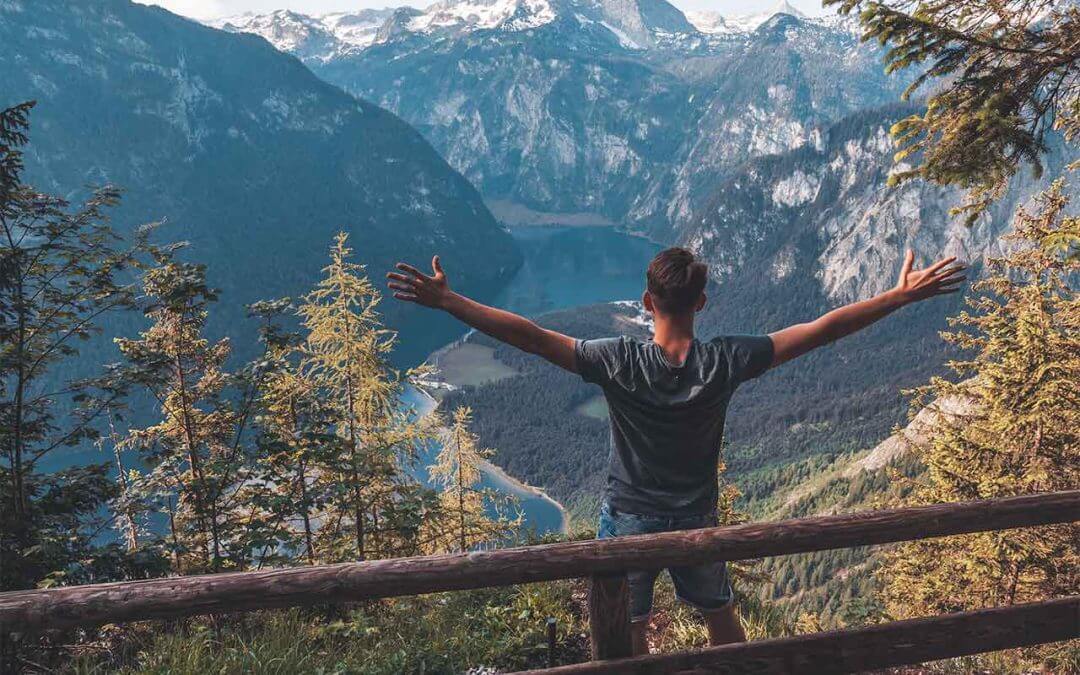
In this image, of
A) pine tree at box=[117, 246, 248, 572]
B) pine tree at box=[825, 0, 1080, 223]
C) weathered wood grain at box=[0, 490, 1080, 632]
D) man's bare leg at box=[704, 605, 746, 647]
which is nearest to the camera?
weathered wood grain at box=[0, 490, 1080, 632]

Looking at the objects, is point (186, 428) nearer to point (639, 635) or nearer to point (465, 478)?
point (639, 635)

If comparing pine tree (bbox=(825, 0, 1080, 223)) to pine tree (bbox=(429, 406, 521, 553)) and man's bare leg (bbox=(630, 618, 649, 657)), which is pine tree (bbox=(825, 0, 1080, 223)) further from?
pine tree (bbox=(429, 406, 521, 553))

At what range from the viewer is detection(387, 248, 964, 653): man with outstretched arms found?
154 inches

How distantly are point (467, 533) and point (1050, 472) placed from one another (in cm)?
1410

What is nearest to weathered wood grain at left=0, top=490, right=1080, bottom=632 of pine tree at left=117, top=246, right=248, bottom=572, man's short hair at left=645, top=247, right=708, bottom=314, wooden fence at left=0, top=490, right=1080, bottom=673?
wooden fence at left=0, top=490, right=1080, bottom=673

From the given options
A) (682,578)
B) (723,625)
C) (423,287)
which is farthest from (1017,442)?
(423,287)

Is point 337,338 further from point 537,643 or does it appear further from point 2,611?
point 2,611

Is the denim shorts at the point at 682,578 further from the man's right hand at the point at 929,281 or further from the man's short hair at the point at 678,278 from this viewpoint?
the man's right hand at the point at 929,281

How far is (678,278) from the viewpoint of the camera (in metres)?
3.91

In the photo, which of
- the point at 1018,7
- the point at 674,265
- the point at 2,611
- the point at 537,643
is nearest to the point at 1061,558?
the point at 1018,7

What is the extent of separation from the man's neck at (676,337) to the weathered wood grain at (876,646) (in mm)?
1805

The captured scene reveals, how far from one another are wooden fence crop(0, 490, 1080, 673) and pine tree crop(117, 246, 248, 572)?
5.56 meters

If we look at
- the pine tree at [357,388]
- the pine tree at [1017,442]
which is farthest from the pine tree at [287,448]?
the pine tree at [1017,442]

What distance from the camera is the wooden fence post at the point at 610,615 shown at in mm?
3850
